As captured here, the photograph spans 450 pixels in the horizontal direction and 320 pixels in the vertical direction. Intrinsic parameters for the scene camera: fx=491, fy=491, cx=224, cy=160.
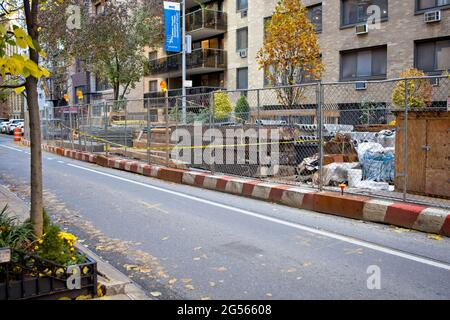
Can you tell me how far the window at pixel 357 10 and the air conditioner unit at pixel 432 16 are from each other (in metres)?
2.25

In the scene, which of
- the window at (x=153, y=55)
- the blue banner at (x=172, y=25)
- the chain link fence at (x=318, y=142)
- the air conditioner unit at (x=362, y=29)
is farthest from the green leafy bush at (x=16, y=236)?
the window at (x=153, y=55)

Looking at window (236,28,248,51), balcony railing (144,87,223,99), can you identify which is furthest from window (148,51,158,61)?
window (236,28,248,51)

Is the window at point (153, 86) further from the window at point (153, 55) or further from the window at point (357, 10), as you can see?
the window at point (357, 10)

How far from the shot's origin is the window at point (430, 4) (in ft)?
70.0

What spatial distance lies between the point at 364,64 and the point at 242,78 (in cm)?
1010

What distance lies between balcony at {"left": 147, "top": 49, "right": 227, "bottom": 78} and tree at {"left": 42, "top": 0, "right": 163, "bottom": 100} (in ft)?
8.96

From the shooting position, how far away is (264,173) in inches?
440

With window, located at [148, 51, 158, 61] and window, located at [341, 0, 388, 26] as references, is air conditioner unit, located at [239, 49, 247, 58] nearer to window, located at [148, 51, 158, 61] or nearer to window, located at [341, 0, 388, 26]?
window, located at [341, 0, 388, 26]

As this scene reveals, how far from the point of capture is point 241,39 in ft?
109

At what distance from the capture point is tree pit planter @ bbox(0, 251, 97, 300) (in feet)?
13.3

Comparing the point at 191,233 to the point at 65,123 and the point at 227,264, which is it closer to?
the point at 227,264

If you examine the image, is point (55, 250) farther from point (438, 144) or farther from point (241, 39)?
point (241, 39)
